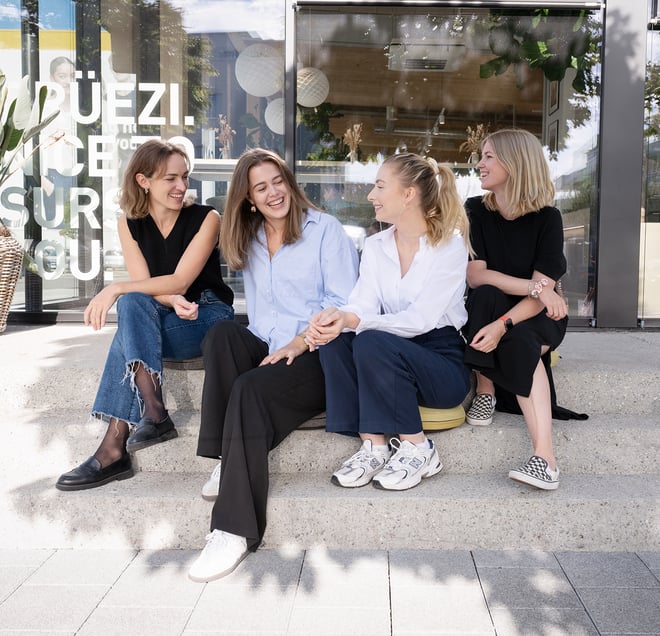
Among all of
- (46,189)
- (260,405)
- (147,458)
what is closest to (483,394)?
(260,405)

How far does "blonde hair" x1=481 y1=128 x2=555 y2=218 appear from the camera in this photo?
10.2 ft

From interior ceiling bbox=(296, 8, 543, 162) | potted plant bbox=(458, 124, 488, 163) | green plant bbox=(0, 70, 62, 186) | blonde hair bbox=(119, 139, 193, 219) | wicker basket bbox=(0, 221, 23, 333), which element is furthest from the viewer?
potted plant bbox=(458, 124, 488, 163)

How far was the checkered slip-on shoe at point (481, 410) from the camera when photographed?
3.05 meters

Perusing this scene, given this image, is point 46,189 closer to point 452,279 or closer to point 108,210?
point 108,210

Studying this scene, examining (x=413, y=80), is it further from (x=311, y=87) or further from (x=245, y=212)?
(x=245, y=212)

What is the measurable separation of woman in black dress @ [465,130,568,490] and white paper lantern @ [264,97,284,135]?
7.77 feet

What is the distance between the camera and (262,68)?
5336 millimetres

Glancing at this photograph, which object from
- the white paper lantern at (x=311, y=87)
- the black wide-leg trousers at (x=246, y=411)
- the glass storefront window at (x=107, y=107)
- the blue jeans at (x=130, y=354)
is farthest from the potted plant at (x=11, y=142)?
the black wide-leg trousers at (x=246, y=411)

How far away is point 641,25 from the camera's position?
4.96 meters

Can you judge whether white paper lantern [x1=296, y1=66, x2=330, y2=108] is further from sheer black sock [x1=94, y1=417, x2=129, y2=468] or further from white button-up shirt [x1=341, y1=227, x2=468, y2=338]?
sheer black sock [x1=94, y1=417, x2=129, y2=468]

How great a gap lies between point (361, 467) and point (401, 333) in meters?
0.55

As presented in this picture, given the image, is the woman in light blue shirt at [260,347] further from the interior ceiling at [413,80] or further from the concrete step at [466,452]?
the interior ceiling at [413,80]

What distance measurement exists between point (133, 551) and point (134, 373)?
0.67 metres

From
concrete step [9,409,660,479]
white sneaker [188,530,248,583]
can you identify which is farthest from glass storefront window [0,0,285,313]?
white sneaker [188,530,248,583]
